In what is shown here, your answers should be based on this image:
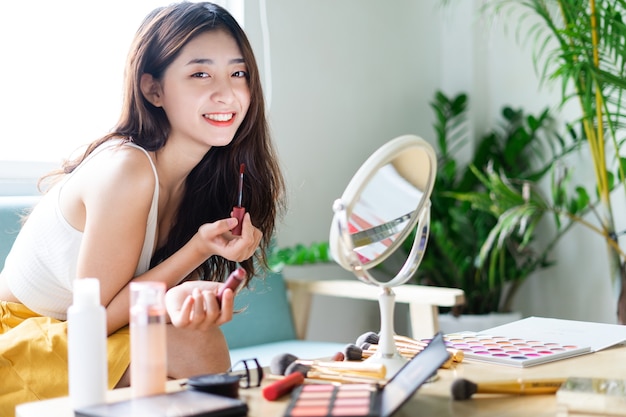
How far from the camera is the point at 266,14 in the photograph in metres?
2.70

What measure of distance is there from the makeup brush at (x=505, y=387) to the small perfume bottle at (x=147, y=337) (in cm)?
34

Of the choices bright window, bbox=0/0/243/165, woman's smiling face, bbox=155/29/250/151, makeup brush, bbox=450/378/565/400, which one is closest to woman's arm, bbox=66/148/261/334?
woman's smiling face, bbox=155/29/250/151

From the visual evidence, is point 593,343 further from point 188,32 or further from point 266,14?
point 266,14

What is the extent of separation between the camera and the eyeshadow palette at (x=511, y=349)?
1142 millimetres

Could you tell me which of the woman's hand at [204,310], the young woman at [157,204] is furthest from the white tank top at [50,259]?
the woman's hand at [204,310]

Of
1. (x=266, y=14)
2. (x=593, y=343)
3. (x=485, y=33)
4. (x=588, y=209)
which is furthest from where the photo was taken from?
(x=485, y=33)

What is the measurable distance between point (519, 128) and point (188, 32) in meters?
1.82

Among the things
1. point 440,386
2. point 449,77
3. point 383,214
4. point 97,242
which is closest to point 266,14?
point 449,77

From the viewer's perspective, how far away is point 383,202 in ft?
3.51

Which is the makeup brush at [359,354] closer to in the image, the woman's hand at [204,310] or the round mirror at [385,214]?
the round mirror at [385,214]

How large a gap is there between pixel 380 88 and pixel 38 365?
2.05 m

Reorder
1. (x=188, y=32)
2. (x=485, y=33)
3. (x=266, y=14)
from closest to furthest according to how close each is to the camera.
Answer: (x=188, y=32)
(x=266, y=14)
(x=485, y=33)

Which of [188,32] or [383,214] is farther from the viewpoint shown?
[188,32]

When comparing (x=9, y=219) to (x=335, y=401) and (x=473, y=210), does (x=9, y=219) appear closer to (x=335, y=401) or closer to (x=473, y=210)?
(x=335, y=401)
